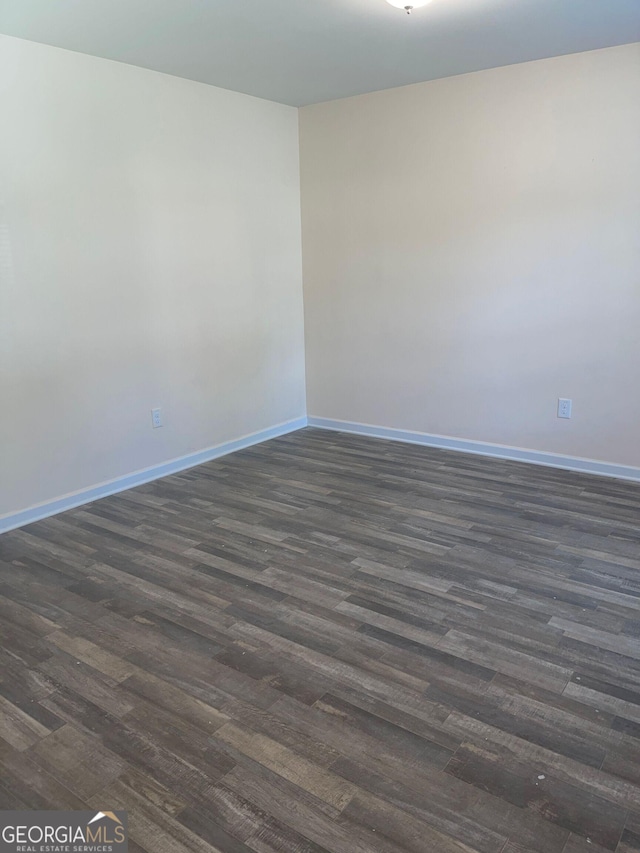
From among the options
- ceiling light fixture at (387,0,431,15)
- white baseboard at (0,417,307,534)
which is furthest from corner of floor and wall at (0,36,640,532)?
ceiling light fixture at (387,0,431,15)

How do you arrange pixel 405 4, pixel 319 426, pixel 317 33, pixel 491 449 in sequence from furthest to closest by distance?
1. pixel 319 426
2. pixel 491 449
3. pixel 317 33
4. pixel 405 4

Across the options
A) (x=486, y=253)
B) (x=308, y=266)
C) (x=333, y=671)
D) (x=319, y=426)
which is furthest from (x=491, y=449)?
(x=333, y=671)

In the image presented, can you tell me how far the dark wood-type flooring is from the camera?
62.7 inches

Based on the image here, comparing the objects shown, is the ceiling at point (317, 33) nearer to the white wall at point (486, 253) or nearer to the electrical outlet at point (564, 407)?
the white wall at point (486, 253)

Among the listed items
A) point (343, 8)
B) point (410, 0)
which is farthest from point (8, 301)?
point (410, 0)

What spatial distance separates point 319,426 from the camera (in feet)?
17.3

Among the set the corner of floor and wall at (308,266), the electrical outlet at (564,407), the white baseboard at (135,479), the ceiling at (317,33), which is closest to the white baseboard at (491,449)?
the corner of floor and wall at (308,266)

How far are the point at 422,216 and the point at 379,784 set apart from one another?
3634mm

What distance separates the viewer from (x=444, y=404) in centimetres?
454

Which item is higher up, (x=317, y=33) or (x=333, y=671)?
(x=317, y=33)

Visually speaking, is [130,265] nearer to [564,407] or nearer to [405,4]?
[405,4]

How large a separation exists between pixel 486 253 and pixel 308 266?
1472 millimetres

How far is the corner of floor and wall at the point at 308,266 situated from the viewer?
3.37 meters

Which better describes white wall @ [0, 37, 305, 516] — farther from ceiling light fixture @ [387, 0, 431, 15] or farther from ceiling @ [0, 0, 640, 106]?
ceiling light fixture @ [387, 0, 431, 15]
